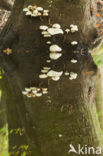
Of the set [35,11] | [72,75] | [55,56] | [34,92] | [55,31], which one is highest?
[35,11]

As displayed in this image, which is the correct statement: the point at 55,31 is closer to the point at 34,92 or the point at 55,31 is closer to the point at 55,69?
the point at 55,69

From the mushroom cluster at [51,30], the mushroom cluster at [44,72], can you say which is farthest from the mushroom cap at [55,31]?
the mushroom cluster at [44,72]

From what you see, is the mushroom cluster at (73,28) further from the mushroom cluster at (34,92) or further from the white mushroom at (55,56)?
the mushroom cluster at (34,92)

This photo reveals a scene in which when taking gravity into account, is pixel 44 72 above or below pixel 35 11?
below

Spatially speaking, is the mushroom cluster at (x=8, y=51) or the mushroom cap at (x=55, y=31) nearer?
the mushroom cap at (x=55, y=31)

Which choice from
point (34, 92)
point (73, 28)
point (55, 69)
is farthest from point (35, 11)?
point (34, 92)

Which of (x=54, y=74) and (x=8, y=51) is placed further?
(x=8, y=51)

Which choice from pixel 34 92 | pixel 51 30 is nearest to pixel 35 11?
pixel 51 30
